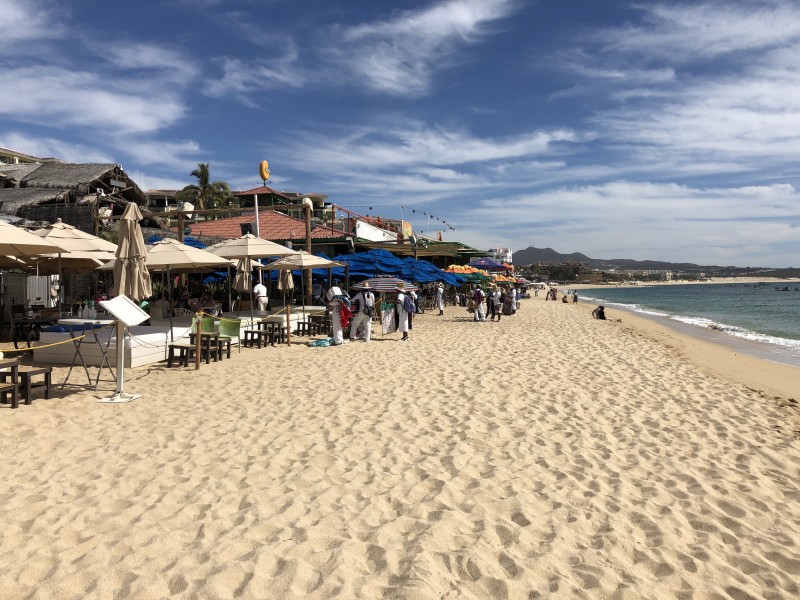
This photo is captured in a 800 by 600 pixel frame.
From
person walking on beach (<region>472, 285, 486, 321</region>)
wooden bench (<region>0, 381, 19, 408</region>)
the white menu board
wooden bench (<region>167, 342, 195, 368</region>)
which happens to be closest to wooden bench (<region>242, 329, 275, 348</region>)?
wooden bench (<region>167, 342, 195, 368</region>)

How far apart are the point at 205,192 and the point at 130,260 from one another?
44126mm

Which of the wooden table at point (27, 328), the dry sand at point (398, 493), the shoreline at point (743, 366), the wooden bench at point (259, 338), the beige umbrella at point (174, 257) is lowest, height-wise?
the shoreline at point (743, 366)

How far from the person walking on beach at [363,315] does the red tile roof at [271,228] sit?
10923 mm

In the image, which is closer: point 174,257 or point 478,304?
point 174,257

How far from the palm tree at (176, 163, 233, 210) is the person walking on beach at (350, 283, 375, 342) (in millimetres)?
38709

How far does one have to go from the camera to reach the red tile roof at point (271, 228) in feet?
80.4

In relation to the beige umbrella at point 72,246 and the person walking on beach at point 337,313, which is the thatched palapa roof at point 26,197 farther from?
the person walking on beach at point 337,313

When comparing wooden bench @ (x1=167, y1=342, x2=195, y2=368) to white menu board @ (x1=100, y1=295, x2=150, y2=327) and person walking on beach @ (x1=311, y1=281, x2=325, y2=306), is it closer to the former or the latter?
white menu board @ (x1=100, y1=295, x2=150, y2=327)

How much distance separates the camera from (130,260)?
780cm

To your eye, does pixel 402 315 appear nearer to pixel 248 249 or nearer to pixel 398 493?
pixel 248 249

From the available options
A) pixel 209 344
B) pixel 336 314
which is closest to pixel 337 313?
pixel 336 314

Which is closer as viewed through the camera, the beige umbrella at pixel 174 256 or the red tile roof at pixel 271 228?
the beige umbrella at pixel 174 256

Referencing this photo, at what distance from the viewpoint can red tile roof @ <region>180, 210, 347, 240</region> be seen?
965 inches

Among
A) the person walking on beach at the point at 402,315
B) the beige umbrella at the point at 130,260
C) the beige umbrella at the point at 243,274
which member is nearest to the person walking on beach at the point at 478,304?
the person walking on beach at the point at 402,315
